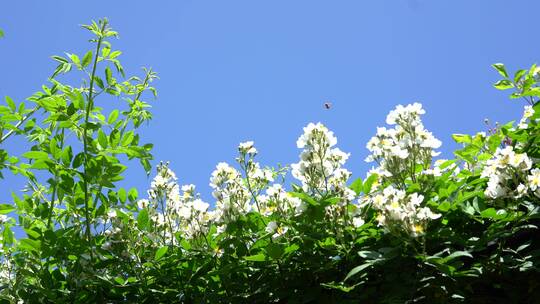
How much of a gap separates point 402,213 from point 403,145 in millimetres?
444

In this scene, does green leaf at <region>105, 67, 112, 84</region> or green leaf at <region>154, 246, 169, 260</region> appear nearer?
green leaf at <region>154, 246, 169, 260</region>

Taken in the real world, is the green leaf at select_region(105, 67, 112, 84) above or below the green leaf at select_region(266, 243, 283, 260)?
above

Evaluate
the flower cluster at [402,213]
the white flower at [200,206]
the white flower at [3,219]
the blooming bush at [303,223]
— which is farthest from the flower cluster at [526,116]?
the white flower at [3,219]

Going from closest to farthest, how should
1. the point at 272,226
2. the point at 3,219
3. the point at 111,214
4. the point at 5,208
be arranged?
the point at 272,226 < the point at 111,214 < the point at 5,208 < the point at 3,219

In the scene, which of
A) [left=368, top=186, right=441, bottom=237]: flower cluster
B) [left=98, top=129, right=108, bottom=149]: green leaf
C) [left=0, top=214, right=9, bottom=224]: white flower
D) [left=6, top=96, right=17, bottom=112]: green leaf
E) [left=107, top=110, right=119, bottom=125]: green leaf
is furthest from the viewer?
[left=0, top=214, right=9, bottom=224]: white flower

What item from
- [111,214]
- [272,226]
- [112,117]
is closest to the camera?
[272,226]

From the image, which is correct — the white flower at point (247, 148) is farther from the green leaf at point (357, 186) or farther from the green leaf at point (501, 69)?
the green leaf at point (501, 69)

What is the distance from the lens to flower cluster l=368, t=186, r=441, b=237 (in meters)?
1.97

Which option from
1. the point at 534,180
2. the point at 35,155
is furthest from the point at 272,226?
the point at 35,155

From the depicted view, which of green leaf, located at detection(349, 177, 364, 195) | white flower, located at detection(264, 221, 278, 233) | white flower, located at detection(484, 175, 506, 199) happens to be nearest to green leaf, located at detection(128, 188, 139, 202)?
white flower, located at detection(264, 221, 278, 233)

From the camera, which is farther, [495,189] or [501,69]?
[501,69]

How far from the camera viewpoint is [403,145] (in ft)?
7.68

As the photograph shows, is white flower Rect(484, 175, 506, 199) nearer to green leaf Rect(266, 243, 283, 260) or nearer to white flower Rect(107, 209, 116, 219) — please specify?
green leaf Rect(266, 243, 283, 260)

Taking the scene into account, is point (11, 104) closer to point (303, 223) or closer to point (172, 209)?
point (172, 209)
